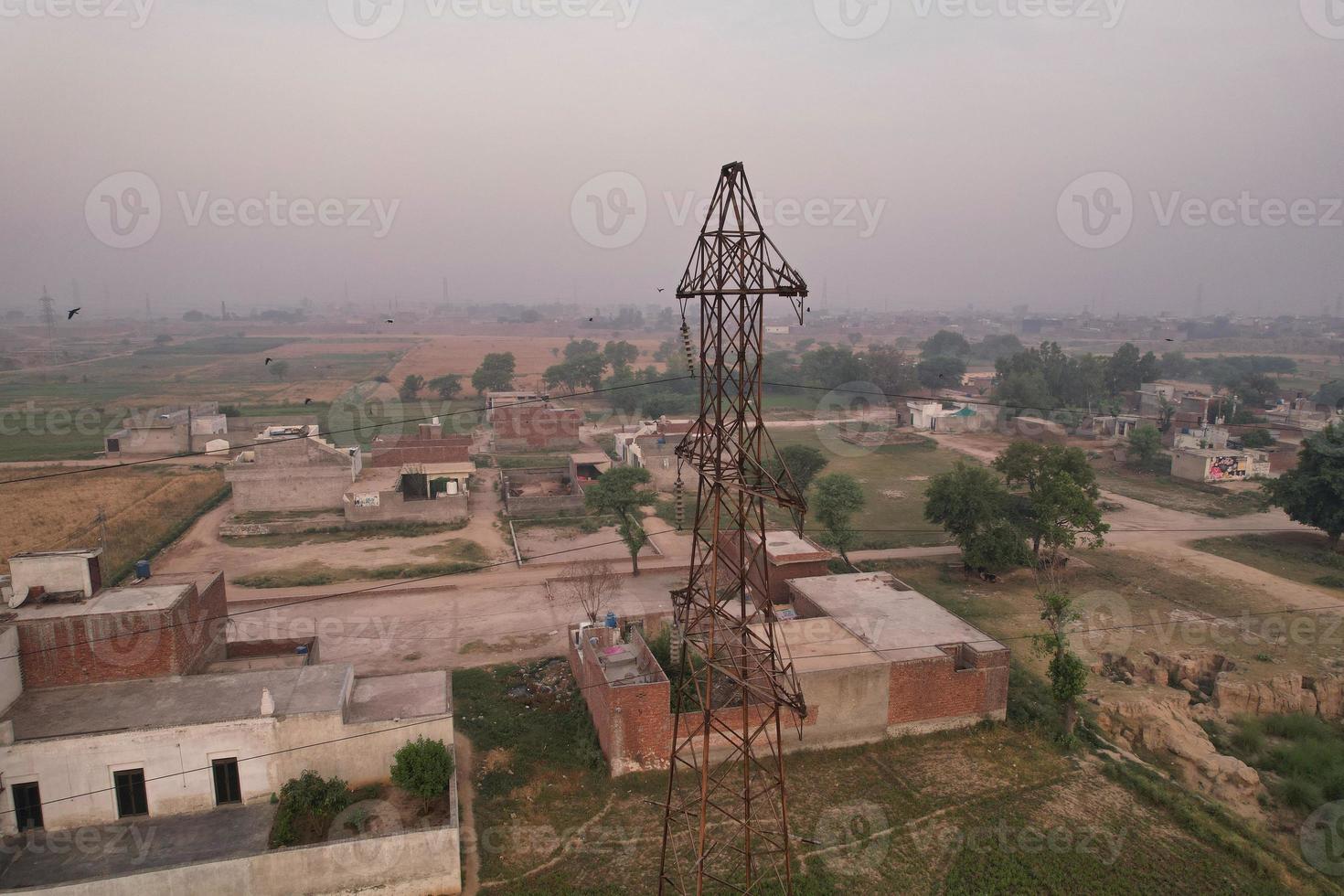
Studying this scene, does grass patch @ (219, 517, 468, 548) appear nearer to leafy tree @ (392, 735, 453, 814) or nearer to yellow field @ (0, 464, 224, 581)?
yellow field @ (0, 464, 224, 581)

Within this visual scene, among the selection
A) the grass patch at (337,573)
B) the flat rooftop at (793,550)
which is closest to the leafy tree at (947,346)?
the flat rooftop at (793,550)

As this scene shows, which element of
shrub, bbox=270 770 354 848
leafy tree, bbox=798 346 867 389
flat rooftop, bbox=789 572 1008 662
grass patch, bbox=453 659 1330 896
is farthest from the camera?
leafy tree, bbox=798 346 867 389

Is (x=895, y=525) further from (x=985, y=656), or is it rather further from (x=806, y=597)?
(x=985, y=656)

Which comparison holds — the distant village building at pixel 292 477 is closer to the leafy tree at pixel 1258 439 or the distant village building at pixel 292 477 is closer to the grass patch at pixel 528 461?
the grass patch at pixel 528 461

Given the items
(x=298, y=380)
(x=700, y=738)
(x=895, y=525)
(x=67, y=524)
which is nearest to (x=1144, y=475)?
(x=895, y=525)

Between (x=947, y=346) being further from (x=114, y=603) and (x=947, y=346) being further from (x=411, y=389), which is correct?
(x=114, y=603)

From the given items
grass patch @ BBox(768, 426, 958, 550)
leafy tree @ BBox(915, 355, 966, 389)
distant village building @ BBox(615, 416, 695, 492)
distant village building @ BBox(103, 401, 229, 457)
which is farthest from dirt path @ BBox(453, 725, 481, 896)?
leafy tree @ BBox(915, 355, 966, 389)
